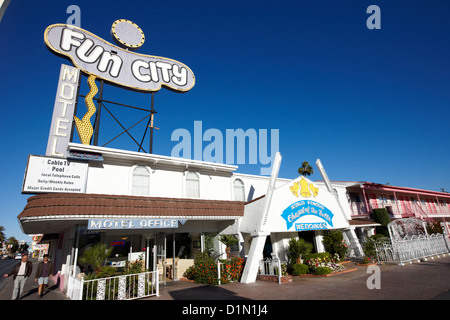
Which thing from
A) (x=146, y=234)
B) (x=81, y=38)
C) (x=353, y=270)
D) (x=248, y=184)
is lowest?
(x=353, y=270)

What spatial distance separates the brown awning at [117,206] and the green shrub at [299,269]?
164 inches

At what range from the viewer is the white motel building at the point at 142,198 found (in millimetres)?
10594

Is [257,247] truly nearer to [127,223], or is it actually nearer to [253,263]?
[253,263]

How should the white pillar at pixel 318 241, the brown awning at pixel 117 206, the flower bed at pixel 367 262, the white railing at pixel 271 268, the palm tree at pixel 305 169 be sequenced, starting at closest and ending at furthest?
the brown awning at pixel 117 206 < the white railing at pixel 271 268 < the flower bed at pixel 367 262 < the white pillar at pixel 318 241 < the palm tree at pixel 305 169

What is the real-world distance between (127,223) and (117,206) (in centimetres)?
99

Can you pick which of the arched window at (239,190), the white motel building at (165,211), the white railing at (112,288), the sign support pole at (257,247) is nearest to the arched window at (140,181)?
the white motel building at (165,211)

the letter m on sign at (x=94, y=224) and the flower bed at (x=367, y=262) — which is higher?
the letter m on sign at (x=94, y=224)

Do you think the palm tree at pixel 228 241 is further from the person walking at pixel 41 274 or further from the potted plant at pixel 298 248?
the person walking at pixel 41 274

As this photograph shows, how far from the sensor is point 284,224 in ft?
42.4

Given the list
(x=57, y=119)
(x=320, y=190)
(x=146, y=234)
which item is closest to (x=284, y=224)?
(x=320, y=190)

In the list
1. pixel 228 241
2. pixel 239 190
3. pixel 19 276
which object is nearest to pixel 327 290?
pixel 228 241

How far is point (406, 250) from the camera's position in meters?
14.7
